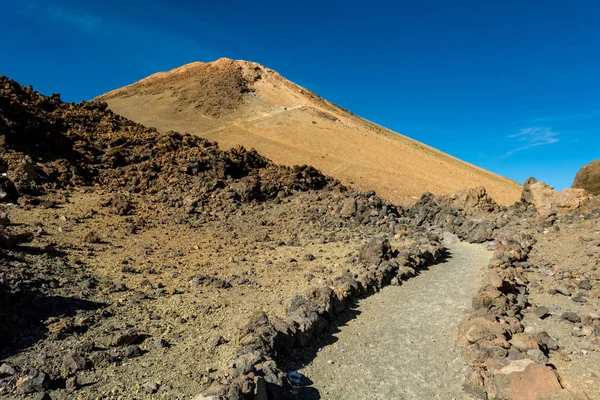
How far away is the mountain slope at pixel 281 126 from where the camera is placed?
3306cm

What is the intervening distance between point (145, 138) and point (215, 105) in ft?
84.9

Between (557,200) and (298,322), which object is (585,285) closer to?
(298,322)

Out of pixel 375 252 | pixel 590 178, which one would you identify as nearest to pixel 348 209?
pixel 375 252

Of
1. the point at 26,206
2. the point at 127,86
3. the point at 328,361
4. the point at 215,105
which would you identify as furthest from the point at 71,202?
the point at 127,86

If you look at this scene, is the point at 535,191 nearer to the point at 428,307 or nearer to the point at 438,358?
the point at 428,307

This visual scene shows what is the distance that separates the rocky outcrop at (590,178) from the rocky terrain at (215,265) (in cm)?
222

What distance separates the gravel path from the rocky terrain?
42 cm

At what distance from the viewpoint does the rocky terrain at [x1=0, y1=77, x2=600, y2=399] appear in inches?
226

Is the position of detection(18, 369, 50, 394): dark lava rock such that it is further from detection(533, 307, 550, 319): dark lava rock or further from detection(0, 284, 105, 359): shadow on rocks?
detection(533, 307, 550, 319): dark lava rock

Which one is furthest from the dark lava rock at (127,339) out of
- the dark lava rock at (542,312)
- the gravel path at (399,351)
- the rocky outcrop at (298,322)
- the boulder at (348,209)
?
the boulder at (348,209)

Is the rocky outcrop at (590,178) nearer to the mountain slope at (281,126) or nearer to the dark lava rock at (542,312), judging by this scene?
the mountain slope at (281,126)

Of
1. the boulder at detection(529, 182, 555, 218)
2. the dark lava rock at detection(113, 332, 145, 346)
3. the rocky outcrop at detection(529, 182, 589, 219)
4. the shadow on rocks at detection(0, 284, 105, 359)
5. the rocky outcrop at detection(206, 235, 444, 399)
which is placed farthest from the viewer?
the boulder at detection(529, 182, 555, 218)

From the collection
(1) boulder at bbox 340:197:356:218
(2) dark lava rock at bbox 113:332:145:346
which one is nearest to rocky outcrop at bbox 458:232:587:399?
(2) dark lava rock at bbox 113:332:145:346

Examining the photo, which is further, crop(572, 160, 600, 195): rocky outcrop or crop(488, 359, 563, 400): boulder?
crop(572, 160, 600, 195): rocky outcrop
